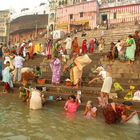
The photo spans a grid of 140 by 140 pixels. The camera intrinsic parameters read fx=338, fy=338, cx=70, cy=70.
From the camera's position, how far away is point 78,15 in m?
41.4

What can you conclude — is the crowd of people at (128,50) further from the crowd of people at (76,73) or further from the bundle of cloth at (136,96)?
the bundle of cloth at (136,96)

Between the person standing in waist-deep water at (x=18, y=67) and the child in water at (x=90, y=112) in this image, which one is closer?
the child in water at (x=90, y=112)

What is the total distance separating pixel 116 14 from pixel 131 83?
1018 inches

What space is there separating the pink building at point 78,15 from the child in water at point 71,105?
27698mm

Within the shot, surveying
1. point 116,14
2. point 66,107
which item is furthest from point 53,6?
point 66,107

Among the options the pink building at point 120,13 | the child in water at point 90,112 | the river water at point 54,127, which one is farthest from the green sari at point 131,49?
the pink building at point 120,13

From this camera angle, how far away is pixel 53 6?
154 feet

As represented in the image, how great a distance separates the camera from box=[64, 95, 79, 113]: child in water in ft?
34.1

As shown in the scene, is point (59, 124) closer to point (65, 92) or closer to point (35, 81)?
point (65, 92)

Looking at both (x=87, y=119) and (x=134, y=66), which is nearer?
(x=87, y=119)

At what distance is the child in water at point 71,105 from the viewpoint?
1040cm

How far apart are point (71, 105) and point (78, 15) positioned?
31935mm

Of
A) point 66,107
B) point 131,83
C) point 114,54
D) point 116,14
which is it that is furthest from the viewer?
point 116,14

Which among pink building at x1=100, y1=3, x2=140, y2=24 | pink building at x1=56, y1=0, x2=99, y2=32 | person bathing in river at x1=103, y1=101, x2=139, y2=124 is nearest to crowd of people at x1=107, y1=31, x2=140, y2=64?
person bathing in river at x1=103, y1=101, x2=139, y2=124
